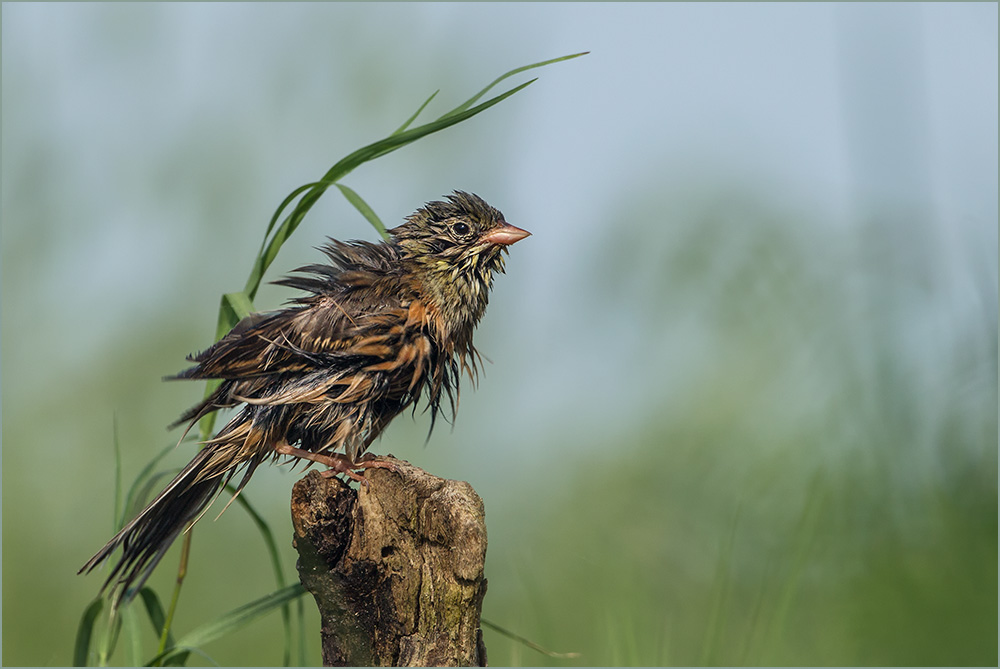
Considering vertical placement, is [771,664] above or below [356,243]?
below

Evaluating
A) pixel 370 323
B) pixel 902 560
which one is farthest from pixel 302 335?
pixel 902 560

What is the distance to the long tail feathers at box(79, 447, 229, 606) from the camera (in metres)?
3.48

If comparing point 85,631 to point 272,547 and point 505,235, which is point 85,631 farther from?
point 505,235

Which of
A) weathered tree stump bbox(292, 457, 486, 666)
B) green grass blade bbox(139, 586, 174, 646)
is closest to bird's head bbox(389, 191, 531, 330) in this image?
weathered tree stump bbox(292, 457, 486, 666)

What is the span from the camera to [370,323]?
3.50m

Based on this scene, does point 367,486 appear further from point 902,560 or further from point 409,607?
point 902,560

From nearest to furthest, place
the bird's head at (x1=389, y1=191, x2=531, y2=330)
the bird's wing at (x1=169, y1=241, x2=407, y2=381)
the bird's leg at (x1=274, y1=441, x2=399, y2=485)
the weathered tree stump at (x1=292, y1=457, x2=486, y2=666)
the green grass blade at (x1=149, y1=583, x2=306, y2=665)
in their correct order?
the weathered tree stump at (x1=292, y1=457, x2=486, y2=666)
the bird's leg at (x1=274, y1=441, x2=399, y2=485)
the green grass blade at (x1=149, y1=583, x2=306, y2=665)
the bird's wing at (x1=169, y1=241, x2=407, y2=381)
the bird's head at (x1=389, y1=191, x2=531, y2=330)

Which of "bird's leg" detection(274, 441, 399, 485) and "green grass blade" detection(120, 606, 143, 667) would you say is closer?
"bird's leg" detection(274, 441, 399, 485)

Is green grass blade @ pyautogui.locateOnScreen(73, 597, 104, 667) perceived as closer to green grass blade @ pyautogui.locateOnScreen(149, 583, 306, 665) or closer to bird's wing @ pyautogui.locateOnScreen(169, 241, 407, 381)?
green grass blade @ pyautogui.locateOnScreen(149, 583, 306, 665)

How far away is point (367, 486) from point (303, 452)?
1.77 ft

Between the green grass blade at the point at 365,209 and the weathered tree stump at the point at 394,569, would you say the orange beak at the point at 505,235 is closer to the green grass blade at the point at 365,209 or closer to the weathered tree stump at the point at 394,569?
the green grass blade at the point at 365,209

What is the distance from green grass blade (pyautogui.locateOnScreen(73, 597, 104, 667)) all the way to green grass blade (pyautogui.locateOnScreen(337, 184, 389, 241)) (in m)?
2.04

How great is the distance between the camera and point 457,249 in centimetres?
383

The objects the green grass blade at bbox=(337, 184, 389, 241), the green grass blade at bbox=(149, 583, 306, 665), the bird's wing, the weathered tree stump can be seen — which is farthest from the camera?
the green grass blade at bbox=(337, 184, 389, 241)
